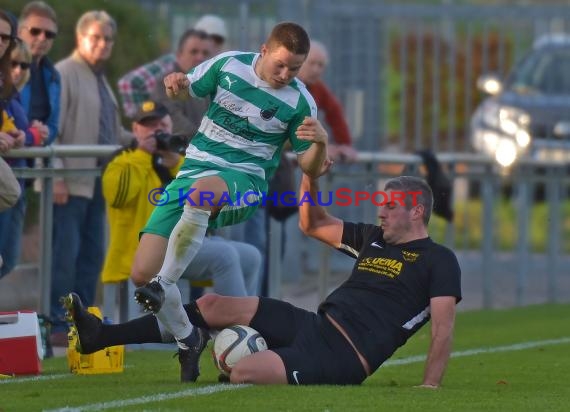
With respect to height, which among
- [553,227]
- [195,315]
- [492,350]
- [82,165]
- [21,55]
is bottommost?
[492,350]

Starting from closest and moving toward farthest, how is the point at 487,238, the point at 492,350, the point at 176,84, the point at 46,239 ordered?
the point at 176,84
the point at 46,239
the point at 492,350
the point at 487,238

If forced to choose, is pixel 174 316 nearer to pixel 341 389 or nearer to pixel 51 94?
pixel 341 389

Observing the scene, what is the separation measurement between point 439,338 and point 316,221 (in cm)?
124

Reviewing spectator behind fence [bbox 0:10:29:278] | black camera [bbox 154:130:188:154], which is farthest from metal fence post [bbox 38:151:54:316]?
black camera [bbox 154:130:188:154]

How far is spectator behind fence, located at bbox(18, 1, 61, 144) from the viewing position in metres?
11.1

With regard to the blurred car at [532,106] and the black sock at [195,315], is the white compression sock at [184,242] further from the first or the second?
the blurred car at [532,106]

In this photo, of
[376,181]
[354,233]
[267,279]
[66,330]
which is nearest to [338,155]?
[376,181]

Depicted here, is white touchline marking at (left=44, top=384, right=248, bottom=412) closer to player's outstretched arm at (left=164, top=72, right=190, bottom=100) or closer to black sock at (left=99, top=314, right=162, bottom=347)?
black sock at (left=99, top=314, right=162, bottom=347)

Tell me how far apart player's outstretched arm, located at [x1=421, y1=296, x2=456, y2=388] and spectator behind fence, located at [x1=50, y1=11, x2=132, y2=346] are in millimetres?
2932

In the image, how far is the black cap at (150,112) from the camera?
10.5 meters

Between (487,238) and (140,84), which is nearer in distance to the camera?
(140,84)

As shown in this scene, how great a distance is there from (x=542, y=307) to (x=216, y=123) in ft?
20.8

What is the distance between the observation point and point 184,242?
8.60 m

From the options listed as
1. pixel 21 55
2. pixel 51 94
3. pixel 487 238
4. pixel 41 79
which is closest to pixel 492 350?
pixel 51 94
